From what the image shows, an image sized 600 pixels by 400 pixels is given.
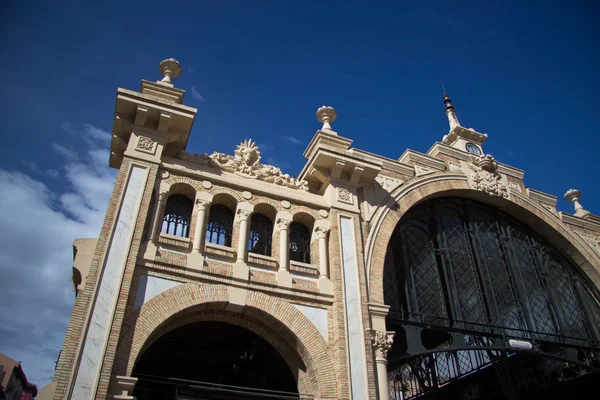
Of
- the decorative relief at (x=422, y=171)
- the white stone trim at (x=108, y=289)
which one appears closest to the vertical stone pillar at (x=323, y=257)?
the decorative relief at (x=422, y=171)

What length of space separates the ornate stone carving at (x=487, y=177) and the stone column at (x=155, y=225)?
1043 centimetres

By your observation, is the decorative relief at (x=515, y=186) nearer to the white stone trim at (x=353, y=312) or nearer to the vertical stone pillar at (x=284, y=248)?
the white stone trim at (x=353, y=312)

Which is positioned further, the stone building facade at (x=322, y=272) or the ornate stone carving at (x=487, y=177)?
the ornate stone carving at (x=487, y=177)

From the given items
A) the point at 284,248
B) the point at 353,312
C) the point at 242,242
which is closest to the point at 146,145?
the point at 242,242

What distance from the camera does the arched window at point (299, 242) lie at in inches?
527

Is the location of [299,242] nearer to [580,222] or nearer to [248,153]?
[248,153]

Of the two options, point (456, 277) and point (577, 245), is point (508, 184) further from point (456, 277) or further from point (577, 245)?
point (456, 277)

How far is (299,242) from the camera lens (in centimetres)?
1349

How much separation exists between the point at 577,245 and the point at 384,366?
10.7 meters

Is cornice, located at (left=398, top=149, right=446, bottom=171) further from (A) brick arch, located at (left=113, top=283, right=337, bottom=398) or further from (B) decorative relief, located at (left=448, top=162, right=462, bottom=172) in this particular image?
(A) brick arch, located at (left=113, top=283, right=337, bottom=398)

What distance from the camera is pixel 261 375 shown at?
1466 centimetres

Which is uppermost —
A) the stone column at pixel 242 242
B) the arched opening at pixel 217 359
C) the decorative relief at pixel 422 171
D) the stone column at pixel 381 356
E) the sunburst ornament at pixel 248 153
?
the decorative relief at pixel 422 171

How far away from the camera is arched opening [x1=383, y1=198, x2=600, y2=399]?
1392 centimetres

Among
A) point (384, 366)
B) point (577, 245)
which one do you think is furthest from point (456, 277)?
point (577, 245)
